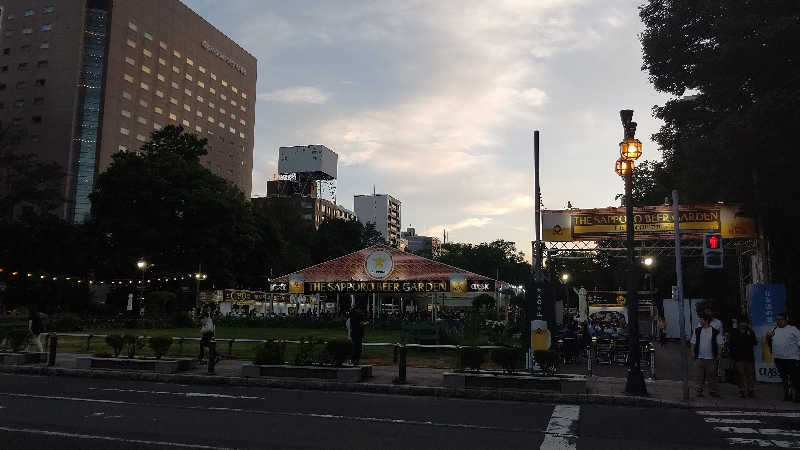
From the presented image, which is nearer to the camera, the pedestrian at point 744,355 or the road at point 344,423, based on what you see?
the road at point 344,423

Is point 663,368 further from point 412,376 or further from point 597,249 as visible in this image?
point 412,376

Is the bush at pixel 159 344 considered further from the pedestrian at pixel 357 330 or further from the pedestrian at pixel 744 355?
the pedestrian at pixel 744 355

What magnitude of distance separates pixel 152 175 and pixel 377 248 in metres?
23.9

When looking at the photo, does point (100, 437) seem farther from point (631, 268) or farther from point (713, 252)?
point (713, 252)

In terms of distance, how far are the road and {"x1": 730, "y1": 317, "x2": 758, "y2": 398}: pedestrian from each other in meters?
1.83

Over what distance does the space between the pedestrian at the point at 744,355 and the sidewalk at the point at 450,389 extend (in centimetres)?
29

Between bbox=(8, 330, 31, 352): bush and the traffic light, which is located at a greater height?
the traffic light

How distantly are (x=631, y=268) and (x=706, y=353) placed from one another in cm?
257

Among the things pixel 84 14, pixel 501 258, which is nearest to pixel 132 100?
pixel 84 14

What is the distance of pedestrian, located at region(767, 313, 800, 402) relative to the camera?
1249 centimetres

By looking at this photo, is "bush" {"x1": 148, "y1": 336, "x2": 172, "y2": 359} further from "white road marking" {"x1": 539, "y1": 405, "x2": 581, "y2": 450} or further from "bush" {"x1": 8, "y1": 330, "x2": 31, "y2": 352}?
"white road marking" {"x1": 539, "y1": 405, "x2": 581, "y2": 450}

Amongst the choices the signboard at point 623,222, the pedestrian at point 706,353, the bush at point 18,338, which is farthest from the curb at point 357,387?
the signboard at point 623,222

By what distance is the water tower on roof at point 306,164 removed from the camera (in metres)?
132

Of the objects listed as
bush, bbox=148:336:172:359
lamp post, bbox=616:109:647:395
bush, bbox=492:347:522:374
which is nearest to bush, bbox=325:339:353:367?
bush, bbox=492:347:522:374
